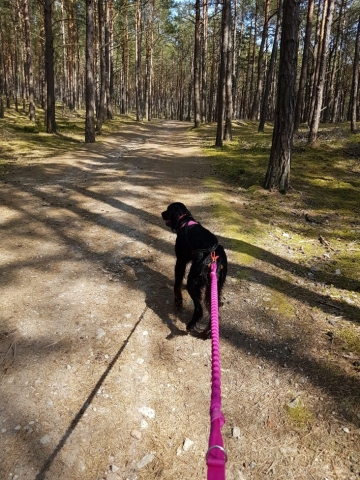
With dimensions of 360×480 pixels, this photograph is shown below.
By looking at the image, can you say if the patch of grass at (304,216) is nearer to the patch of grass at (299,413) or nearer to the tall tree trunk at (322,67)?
the tall tree trunk at (322,67)

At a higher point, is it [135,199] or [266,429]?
[135,199]

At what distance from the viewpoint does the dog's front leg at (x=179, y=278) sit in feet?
14.0

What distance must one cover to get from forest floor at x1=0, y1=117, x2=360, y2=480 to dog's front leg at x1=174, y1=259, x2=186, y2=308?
177mm

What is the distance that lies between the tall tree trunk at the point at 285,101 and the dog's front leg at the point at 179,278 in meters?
6.31

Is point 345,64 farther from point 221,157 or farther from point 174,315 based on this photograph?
point 174,315

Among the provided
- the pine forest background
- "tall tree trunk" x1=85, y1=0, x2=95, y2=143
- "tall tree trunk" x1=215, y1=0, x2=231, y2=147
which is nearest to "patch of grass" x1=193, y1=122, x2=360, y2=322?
"tall tree trunk" x1=215, y1=0, x2=231, y2=147

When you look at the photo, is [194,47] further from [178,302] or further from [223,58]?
[178,302]

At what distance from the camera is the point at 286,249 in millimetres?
6617

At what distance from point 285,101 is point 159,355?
7.66m

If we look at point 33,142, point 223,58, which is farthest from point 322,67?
point 33,142

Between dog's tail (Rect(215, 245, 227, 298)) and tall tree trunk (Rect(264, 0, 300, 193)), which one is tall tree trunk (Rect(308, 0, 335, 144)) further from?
dog's tail (Rect(215, 245, 227, 298))

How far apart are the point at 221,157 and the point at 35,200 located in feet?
27.6

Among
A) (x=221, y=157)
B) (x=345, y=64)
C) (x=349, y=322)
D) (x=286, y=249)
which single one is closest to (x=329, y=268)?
(x=286, y=249)

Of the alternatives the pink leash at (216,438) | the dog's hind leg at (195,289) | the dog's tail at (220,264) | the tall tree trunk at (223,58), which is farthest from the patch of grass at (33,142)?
the pink leash at (216,438)
